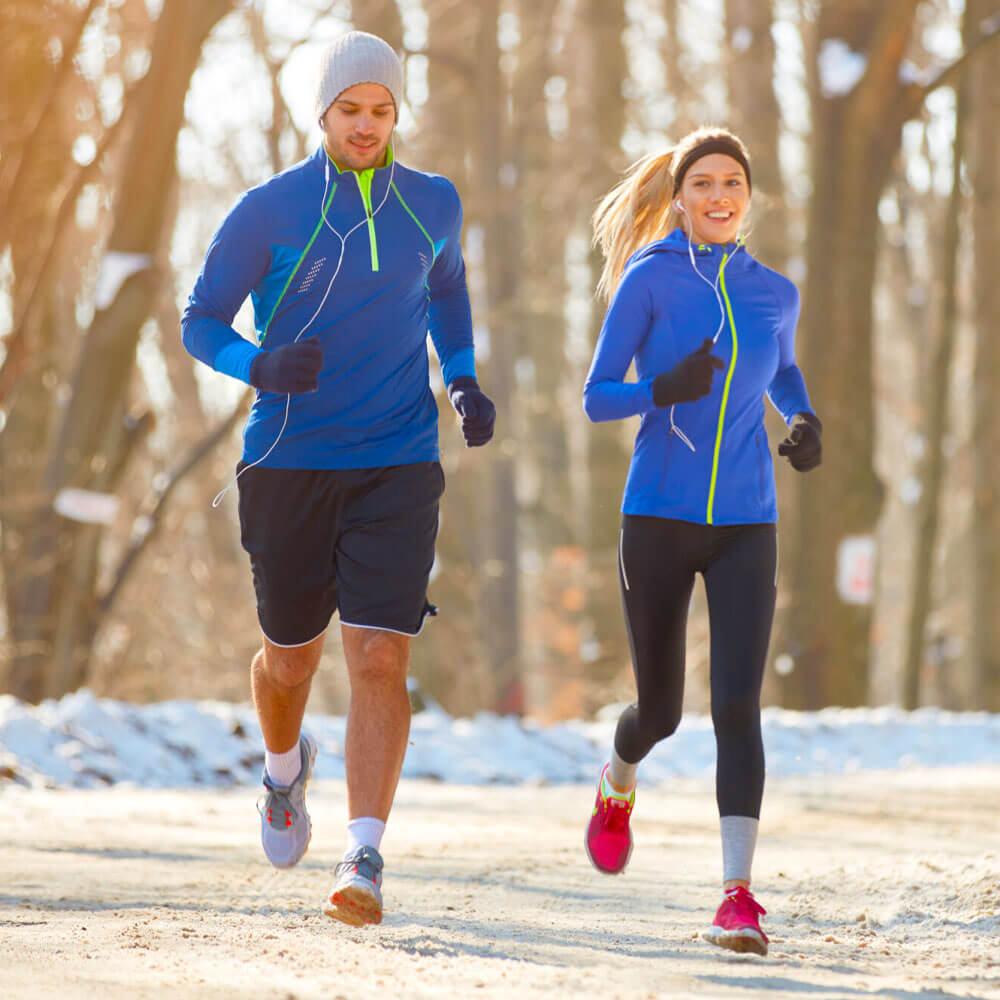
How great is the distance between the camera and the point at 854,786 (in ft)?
30.7

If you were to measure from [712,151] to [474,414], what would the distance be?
1041 mm

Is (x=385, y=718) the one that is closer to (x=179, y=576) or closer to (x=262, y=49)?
(x=262, y=49)

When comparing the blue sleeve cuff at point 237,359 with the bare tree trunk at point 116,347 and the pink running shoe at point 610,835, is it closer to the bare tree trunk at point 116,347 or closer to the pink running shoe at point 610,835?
the pink running shoe at point 610,835

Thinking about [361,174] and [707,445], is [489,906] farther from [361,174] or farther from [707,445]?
[361,174]

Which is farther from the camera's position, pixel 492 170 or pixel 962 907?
pixel 492 170

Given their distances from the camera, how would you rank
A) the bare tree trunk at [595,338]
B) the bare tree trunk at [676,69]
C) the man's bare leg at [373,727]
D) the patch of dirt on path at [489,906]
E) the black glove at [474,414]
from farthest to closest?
1. the bare tree trunk at [676,69]
2. the bare tree trunk at [595,338]
3. the black glove at [474,414]
4. the man's bare leg at [373,727]
5. the patch of dirt on path at [489,906]

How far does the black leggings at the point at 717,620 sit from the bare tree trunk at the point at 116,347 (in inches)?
298

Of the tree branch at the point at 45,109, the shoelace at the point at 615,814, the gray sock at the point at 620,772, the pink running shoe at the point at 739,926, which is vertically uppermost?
the tree branch at the point at 45,109

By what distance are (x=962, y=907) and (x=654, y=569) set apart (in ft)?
4.42

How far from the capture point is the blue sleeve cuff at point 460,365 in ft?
15.5

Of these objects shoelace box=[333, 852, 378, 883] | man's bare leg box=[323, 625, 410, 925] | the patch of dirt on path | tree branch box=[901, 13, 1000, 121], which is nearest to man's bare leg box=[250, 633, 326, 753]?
man's bare leg box=[323, 625, 410, 925]

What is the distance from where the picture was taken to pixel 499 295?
51.9 ft

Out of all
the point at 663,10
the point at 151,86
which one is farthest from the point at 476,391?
the point at 663,10

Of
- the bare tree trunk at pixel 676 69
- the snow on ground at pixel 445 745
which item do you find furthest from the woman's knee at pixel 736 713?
the bare tree trunk at pixel 676 69
